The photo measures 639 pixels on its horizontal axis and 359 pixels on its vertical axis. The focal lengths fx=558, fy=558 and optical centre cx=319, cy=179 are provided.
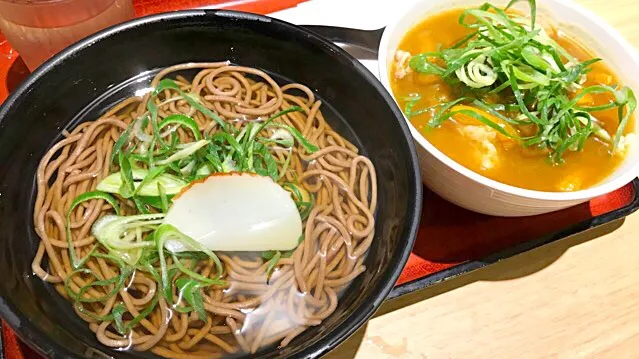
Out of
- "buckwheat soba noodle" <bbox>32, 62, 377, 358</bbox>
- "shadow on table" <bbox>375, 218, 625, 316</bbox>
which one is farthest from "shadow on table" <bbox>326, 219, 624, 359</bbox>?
"buckwheat soba noodle" <bbox>32, 62, 377, 358</bbox>

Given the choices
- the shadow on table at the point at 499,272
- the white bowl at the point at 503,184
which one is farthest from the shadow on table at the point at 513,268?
the white bowl at the point at 503,184

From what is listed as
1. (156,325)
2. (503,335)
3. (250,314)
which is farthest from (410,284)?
(156,325)

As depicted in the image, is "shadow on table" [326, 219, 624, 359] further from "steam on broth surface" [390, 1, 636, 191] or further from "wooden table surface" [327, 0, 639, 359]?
"steam on broth surface" [390, 1, 636, 191]

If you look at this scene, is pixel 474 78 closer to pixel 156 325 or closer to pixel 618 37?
pixel 618 37

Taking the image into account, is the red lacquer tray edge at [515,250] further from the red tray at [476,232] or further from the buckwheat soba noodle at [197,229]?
the buckwheat soba noodle at [197,229]

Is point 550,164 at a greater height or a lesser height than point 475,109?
lesser
